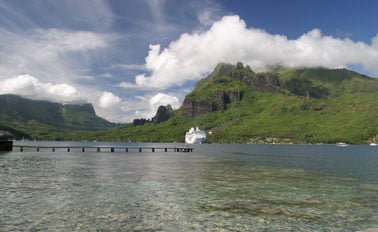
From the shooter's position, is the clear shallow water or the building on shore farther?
the building on shore

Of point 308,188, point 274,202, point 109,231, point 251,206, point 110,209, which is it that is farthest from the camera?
point 308,188

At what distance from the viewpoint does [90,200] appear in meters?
30.6

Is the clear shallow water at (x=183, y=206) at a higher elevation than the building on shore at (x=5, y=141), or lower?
lower

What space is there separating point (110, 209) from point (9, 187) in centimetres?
1797

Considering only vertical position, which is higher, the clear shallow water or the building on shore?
the building on shore

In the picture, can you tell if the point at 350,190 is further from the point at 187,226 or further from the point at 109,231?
the point at 109,231

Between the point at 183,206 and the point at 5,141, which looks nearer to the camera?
the point at 183,206

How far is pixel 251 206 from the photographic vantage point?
28609 mm

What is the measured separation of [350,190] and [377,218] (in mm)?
15733

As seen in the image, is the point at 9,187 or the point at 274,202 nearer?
the point at 274,202

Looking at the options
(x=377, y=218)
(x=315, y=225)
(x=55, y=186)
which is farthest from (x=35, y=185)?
(x=377, y=218)

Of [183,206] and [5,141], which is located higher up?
[5,141]

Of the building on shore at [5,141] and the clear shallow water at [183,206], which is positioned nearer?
the clear shallow water at [183,206]

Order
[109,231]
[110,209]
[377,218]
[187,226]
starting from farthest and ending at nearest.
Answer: [110,209]
[377,218]
[187,226]
[109,231]
